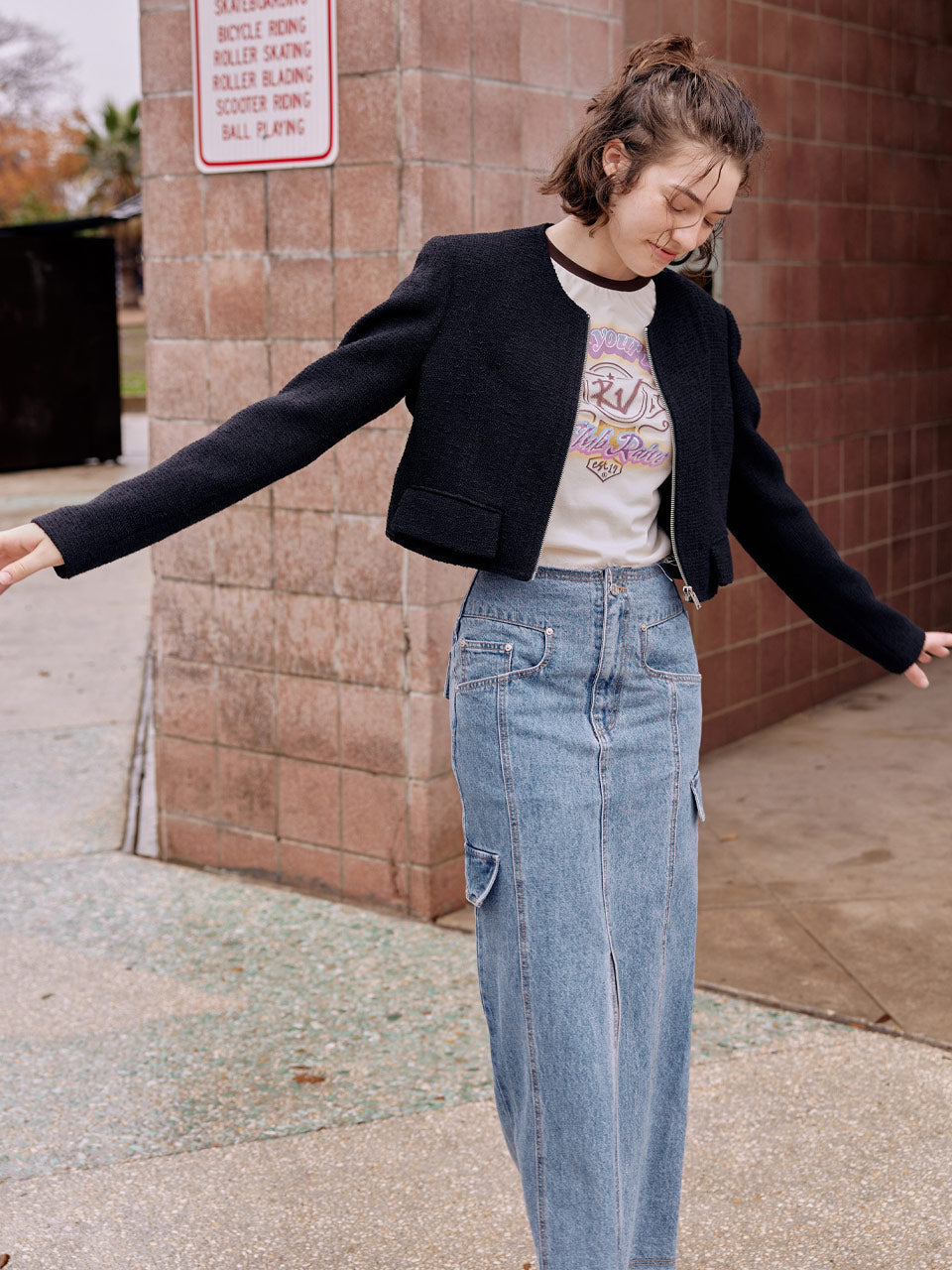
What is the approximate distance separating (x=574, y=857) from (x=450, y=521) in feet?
1.56

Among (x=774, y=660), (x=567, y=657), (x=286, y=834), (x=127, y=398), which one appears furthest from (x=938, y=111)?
(x=127, y=398)

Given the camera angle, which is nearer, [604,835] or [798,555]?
[604,835]

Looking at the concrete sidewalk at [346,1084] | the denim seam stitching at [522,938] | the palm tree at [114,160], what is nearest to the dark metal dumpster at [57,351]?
the concrete sidewalk at [346,1084]

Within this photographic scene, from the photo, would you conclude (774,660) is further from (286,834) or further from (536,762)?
(536,762)

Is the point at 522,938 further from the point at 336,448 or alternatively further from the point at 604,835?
the point at 336,448

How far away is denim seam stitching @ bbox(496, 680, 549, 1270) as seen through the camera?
2086 millimetres

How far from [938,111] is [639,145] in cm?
518

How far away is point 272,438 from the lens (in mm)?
1997

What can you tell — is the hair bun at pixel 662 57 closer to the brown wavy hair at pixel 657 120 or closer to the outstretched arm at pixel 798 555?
the brown wavy hair at pixel 657 120

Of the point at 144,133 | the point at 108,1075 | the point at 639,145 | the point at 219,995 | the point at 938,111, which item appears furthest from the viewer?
the point at 938,111

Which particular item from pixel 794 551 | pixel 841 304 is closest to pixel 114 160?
pixel 841 304

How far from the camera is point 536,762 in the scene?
2.08 metres

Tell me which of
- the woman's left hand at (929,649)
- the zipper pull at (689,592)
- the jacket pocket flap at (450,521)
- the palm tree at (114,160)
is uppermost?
the palm tree at (114,160)

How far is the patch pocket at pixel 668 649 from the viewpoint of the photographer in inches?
85.0
